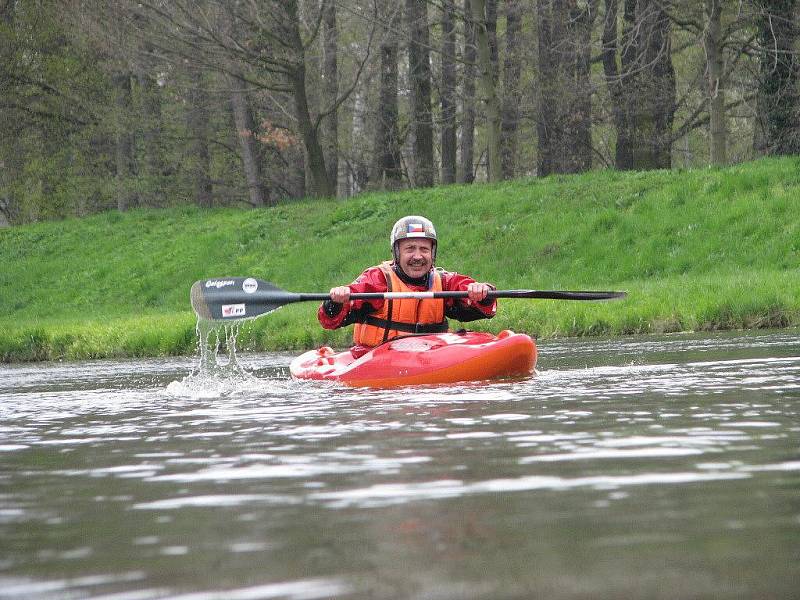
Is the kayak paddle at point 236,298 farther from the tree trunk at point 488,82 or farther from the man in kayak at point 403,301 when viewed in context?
the tree trunk at point 488,82

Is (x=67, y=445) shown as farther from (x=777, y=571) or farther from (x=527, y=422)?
(x=777, y=571)

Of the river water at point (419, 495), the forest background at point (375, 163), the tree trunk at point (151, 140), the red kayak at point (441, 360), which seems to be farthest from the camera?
the tree trunk at point (151, 140)

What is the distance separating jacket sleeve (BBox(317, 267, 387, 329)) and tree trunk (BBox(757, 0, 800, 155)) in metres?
12.8

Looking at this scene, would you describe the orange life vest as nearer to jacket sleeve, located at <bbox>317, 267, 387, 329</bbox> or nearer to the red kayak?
jacket sleeve, located at <bbox>317, 267, 387, 329</bbox>

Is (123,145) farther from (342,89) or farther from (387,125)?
(387,125)

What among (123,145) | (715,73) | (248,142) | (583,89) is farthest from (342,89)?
(715,73)

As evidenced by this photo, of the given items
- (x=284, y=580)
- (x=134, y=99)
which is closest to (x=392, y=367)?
(x=284, y=580)

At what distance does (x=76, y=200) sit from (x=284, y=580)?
118 ft

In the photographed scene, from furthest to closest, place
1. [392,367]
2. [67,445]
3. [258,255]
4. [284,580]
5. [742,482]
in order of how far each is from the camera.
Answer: [258,255] < [392,367] < [67,445] < [742,482] < [284,580]

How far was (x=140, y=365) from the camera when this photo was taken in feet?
44.6

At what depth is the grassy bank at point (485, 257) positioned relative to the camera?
14.7 m

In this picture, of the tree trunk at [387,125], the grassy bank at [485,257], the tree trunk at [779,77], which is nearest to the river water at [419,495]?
the grassy bank at [485,257]

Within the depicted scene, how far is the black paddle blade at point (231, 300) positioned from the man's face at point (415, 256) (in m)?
0.89

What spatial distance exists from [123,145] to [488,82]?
1389 centimetres
